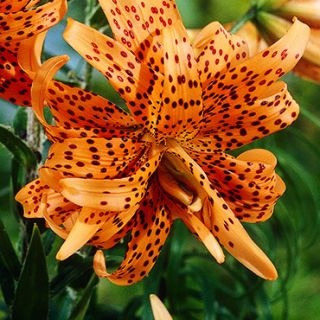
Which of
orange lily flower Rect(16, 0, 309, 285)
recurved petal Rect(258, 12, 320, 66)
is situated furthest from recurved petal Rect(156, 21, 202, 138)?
recurved petal Rect(258, 12, 320, 66)

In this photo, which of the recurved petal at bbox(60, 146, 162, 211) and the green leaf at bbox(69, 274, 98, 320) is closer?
the recurved petal at bbox(60, 146, 162, 211)

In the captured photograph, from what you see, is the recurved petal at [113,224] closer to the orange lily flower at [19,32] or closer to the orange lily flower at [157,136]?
the orange lily flower at [157,136]

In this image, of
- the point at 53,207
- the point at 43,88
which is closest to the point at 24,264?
the point at 53,207

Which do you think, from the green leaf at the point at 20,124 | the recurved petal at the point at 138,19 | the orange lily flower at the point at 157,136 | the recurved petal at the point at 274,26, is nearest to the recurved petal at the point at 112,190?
the orange lily flower at the point at 157,136

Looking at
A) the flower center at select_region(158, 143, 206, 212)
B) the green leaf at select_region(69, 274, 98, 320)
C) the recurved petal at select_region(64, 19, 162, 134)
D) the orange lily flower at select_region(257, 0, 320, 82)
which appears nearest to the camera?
the recurved petal at select_region(64, 19, 162, 134)

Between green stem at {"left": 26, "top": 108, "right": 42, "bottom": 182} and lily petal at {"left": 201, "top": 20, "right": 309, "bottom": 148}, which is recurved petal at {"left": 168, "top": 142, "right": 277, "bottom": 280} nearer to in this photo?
lily petal at {"left": 201, "top": 20, "right": 309, "bottom": 148}

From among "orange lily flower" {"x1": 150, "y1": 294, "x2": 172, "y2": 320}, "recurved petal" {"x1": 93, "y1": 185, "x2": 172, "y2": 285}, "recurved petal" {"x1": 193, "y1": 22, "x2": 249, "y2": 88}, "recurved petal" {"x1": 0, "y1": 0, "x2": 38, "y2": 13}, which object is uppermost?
"recurved petal" {"x1": 0, "y1": 0, "x2": 38, "y2": 13}

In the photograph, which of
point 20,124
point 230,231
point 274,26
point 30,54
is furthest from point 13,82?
point 274,26
